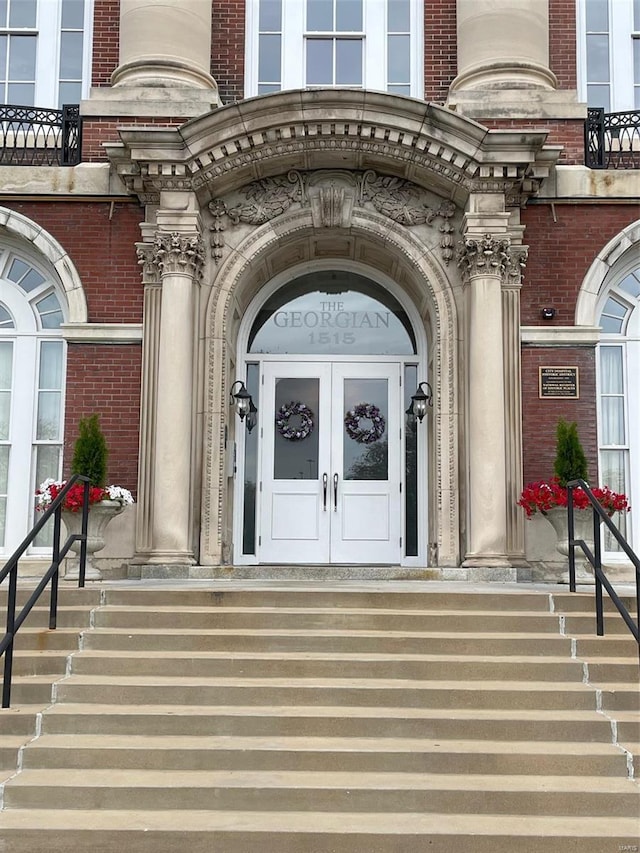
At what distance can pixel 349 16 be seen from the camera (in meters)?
12.2

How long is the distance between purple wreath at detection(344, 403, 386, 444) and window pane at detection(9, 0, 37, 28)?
6.28 metres

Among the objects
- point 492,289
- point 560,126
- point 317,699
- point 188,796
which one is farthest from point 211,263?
point 188,796

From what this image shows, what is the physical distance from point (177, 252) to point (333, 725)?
5.87m

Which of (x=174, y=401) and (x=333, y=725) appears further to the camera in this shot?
(x=174, y=401)

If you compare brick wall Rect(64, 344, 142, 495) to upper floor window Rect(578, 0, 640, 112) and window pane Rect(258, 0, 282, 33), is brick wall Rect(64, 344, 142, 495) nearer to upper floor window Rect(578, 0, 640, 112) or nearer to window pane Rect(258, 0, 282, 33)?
window pane Rect(258, 0, 282, 33)

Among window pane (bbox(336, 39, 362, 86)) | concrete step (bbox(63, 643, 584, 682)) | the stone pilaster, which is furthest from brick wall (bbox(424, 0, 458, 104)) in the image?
concrete step (bbox(63, 643, 584, 682))

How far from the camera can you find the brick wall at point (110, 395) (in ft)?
34.8

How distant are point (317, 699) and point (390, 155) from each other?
6.30 meters

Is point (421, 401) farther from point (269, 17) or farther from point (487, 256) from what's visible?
point (269, 17)

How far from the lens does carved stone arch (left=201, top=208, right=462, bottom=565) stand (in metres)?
10.5

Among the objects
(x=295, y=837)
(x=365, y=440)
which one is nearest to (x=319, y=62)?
(x=365, y=440)

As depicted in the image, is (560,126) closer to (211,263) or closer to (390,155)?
(390,155)

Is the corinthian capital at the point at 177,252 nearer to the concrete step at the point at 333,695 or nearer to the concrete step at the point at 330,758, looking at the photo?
the concrete step at the point at 333,695

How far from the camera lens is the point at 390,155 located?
10664 mm
